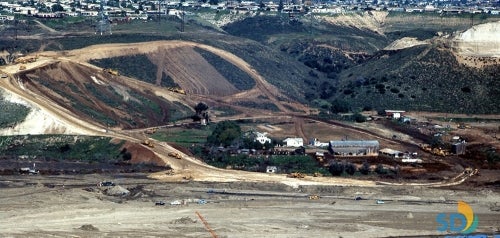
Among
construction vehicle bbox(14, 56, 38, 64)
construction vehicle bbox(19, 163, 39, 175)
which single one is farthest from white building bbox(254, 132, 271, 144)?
construction vehicle bbox(14, 56, 38, 64)

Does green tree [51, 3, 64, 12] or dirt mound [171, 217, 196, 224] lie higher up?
dirt mound [171, 217, 196, 224]

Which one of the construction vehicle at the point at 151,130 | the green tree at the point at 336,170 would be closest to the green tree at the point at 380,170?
the green tree at the point at 336,170

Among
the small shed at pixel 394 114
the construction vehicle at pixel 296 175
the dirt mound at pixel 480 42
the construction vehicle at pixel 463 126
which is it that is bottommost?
the small shed at pixel 394 114

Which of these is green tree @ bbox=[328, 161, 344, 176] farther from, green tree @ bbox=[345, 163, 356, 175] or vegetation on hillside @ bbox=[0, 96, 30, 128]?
vegetation on hillside @ bbox=[0, 96, 30, 128]

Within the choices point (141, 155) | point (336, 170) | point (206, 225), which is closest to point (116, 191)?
point (206, 225)

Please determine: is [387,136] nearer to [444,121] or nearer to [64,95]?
[444,121]

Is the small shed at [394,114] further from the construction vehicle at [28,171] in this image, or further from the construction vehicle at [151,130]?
the construction vehicle at [28,171]

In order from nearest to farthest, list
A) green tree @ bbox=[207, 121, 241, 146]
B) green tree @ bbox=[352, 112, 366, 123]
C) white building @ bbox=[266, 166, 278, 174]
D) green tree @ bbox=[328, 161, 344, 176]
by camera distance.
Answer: green tree @ bbox=[328, 161, 344, 176]
white building @ bbox=[266, 166, 278, 174]
green tree @ bbox=[207, 121, 241, 146]
green tree @ bbox=[352, 112, 366, 123]

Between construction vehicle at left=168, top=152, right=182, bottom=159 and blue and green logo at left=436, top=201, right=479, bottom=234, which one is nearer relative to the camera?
blue and green logo at left=436, top=201, right=479, bottom=234
